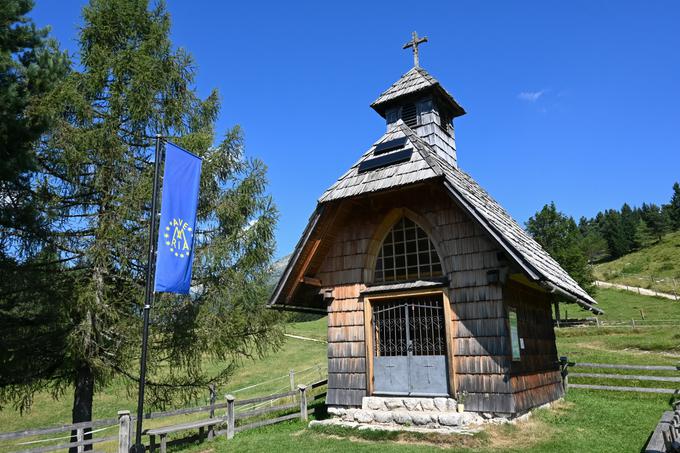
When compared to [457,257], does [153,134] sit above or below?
above

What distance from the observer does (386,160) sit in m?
11.5

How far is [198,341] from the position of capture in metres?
11.6

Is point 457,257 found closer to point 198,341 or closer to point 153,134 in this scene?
point 198,341

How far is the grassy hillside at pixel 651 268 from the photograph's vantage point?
2221 inches

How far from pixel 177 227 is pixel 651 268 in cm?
7440

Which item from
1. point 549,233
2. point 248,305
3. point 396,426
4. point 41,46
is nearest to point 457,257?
point 396,426

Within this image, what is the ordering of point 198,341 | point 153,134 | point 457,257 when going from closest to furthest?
point 457,257 → point 198,341 → point 153,134

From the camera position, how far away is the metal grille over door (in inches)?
407

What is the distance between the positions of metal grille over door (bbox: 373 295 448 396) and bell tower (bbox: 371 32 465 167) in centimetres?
541

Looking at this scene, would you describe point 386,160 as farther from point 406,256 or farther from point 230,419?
point 230,419

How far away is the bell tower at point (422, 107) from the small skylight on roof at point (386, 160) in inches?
126

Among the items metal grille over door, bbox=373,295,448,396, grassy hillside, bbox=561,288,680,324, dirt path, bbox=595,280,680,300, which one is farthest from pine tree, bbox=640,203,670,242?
metal grille over door, bbox=373,295,448,396

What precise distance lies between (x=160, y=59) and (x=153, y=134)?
212cm

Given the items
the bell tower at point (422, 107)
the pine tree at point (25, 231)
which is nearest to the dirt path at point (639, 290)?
the bell tower at point (422, 107)
